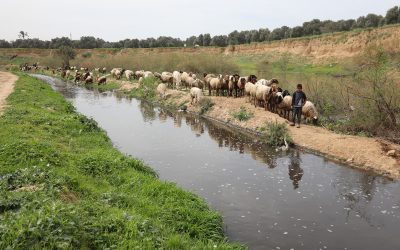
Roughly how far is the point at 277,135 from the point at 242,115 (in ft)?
13.1

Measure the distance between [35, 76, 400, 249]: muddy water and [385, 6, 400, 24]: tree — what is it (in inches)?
2037

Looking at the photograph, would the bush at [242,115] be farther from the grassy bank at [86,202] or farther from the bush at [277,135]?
the grassy bank at [86,202]

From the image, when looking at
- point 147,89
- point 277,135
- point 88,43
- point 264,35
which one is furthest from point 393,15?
point 88,43

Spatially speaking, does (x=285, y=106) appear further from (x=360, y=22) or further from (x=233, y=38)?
(x=233, y=38)

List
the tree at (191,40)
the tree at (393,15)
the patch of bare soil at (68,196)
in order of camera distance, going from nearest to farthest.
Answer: the patch of bare soil at (68,196) < the tree at (393,15) < the tree at (191,40)

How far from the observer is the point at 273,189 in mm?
10523

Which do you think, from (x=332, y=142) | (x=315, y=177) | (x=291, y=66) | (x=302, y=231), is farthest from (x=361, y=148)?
(x=291, y=66)

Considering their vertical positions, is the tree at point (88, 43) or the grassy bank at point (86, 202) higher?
the tree at point (88, 43)

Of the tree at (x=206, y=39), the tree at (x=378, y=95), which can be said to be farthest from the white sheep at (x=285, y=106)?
the tree at (x=206, y=39)

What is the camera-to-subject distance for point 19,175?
7.41 m

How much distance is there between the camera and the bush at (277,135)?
15.1m

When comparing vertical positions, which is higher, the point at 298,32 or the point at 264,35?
the point at 298,32

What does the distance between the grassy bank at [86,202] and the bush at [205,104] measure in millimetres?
10323

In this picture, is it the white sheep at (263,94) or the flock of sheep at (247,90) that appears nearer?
the flock of sheep at (247,90)
